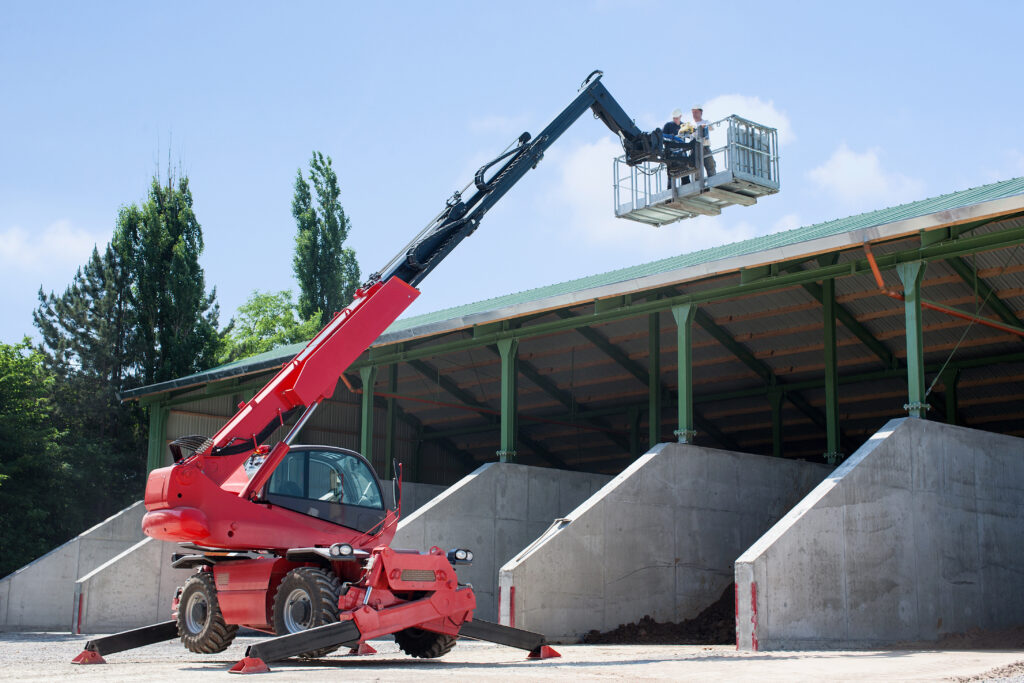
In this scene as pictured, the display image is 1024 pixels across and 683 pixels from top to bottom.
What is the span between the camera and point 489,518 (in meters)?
23.6

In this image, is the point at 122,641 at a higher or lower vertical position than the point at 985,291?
lower

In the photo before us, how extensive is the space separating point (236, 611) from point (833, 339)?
13747 millimetres

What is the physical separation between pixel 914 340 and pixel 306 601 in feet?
35.8

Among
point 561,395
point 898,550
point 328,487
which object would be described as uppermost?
point 561,395

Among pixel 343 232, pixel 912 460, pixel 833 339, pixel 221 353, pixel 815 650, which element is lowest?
pixel 815 650

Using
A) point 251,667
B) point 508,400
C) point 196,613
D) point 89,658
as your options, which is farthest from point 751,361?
point 251,667

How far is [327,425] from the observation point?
34000 millimetres

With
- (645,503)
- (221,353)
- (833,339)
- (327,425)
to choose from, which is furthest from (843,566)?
(221,353)

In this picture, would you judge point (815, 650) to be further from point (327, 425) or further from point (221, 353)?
point (221, 353)

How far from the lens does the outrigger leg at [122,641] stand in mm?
14133

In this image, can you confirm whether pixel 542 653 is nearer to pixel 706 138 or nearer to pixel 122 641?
pixel 122 641

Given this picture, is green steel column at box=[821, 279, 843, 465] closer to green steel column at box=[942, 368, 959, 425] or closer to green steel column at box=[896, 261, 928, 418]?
green steel column at box=[896, 261, 928, 418]

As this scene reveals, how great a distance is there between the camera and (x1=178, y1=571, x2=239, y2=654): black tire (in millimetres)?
14305

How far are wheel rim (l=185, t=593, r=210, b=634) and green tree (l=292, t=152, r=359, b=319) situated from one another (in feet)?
120
